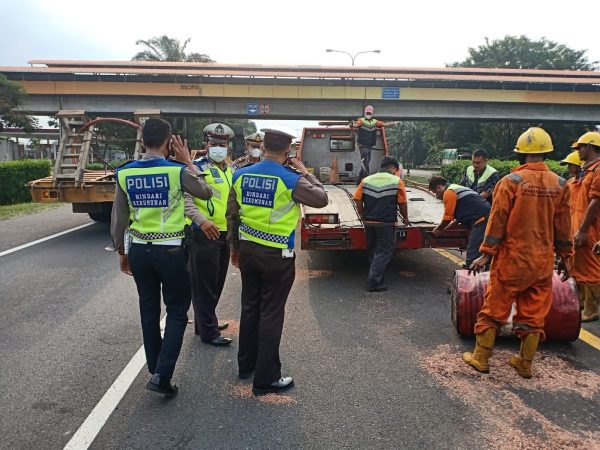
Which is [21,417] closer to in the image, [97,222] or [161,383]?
[161,383]

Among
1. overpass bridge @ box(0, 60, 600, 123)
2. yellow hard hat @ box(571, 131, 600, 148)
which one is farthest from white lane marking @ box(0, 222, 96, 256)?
overpass bridge @ box(0, 60, 600, 123)

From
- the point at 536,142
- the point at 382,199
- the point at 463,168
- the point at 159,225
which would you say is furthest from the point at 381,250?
the point at 463,168

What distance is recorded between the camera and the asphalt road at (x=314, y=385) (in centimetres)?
276

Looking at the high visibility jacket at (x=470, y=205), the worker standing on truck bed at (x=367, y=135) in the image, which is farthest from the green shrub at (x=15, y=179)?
the high visibility jacket at (x=470, y=205)

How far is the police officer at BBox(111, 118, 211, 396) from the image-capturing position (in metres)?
3.08

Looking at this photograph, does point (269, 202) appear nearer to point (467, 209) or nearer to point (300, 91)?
point (467, 209)

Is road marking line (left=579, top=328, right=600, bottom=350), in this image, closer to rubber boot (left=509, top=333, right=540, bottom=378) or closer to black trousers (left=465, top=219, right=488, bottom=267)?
rubber boot (left=509, top=333, right=540, bottom=378)

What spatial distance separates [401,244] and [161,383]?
3.65 meters

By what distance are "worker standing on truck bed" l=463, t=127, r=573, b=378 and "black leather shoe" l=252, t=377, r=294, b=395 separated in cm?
149

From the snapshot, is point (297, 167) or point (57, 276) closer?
point (297, 167)

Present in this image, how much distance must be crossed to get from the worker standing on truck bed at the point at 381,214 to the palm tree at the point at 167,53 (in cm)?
3609

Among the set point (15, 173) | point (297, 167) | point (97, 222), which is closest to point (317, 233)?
point (297, 167)

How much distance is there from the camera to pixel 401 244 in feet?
19.3

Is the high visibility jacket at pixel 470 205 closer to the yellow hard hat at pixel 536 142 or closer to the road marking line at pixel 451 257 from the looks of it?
the yellow hard hat at pixel 536 142
